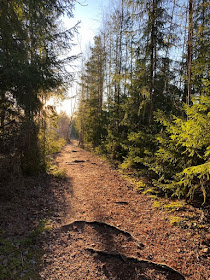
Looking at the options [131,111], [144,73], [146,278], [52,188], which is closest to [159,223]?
[146,278]

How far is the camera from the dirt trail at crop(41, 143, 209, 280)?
10.3ft

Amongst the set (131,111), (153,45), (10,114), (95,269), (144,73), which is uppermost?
(153,45)

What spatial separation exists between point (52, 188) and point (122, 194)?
9.87 ft

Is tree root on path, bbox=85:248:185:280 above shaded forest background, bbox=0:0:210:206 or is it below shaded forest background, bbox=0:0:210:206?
below

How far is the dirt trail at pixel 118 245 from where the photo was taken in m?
3.13

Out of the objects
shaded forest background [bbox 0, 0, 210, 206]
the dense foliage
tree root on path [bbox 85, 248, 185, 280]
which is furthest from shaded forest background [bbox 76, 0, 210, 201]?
the dense foliage

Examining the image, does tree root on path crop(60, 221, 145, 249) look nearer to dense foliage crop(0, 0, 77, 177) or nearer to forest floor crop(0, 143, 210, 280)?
forest floor crop(0, 143, 210, 280)

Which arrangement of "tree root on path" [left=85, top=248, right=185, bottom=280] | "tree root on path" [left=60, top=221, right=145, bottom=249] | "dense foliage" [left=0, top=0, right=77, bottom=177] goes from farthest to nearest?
"dense foliage" [left=0, top=0, right=77, bottom=177] < "tree root on path" [left=60, top=221, right=145, bottom=249] < "tree root on path" [left=85, top=248, right=185, bottom=280]

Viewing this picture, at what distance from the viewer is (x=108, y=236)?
4.20m

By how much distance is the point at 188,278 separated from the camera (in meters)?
2.97

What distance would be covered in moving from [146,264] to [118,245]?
2.48 ft

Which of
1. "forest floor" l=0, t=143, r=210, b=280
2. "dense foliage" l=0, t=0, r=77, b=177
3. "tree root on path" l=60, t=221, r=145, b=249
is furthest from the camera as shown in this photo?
"dense foliage" l=0, t=0, r=77, b=177

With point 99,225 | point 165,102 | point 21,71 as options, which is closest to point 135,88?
point 165,102

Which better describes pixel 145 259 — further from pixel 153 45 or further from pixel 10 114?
pixel 153 45
